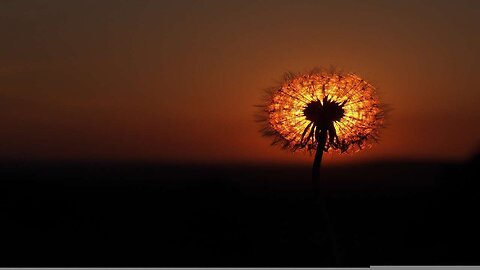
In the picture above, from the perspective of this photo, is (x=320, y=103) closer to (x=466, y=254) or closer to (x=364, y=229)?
(x=364, y=229)

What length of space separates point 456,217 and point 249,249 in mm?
7254

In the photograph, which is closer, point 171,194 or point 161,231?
point 161,231

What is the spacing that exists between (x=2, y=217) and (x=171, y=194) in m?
5.02

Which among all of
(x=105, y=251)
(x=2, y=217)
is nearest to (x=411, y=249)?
(x=105, y=251)

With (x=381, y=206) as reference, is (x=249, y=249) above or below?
below

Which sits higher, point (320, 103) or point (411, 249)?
point (320, 103)

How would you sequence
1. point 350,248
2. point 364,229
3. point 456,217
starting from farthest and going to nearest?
1. point 456,217
2. point 364,229
3. point 350,248

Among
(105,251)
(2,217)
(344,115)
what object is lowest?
(105,251)

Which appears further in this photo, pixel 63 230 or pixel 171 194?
pixel 171 194

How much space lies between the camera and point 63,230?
26.6 meters

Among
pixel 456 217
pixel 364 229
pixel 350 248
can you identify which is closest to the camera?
pixel 350 248

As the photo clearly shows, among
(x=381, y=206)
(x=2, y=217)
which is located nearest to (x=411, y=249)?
(x=381, y=206)

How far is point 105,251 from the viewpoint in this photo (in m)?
24.9

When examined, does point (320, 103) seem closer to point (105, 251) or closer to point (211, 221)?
point (211, 221)
